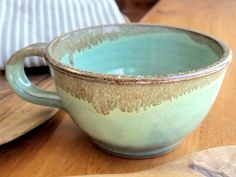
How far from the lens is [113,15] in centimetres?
60

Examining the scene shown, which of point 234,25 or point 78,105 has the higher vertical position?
point 78,105

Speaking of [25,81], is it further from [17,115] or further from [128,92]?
[128,92]

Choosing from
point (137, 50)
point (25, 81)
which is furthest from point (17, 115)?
point (137, 50)

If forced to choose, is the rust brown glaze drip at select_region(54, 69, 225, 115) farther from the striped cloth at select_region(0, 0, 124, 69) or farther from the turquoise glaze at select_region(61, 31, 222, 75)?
the striped cloth at select_region(0, 0, 124, 69)

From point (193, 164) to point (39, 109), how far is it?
19 cm

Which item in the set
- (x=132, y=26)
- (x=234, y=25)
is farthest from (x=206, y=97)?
(x=234, y=25)

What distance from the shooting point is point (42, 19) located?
0.58 meters

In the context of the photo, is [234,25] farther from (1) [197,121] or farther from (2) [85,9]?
(1) [197,121]

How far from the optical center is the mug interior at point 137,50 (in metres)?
0.44

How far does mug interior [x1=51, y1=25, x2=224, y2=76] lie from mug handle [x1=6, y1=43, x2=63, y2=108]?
0.03 m

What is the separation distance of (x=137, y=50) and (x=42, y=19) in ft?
0.54

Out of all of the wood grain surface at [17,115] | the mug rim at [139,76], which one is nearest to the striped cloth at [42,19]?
the wood grain surface at [17,115]

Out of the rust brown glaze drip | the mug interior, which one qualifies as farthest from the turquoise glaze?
the rust brown glaze drip

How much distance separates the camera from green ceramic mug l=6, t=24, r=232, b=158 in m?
0.32
